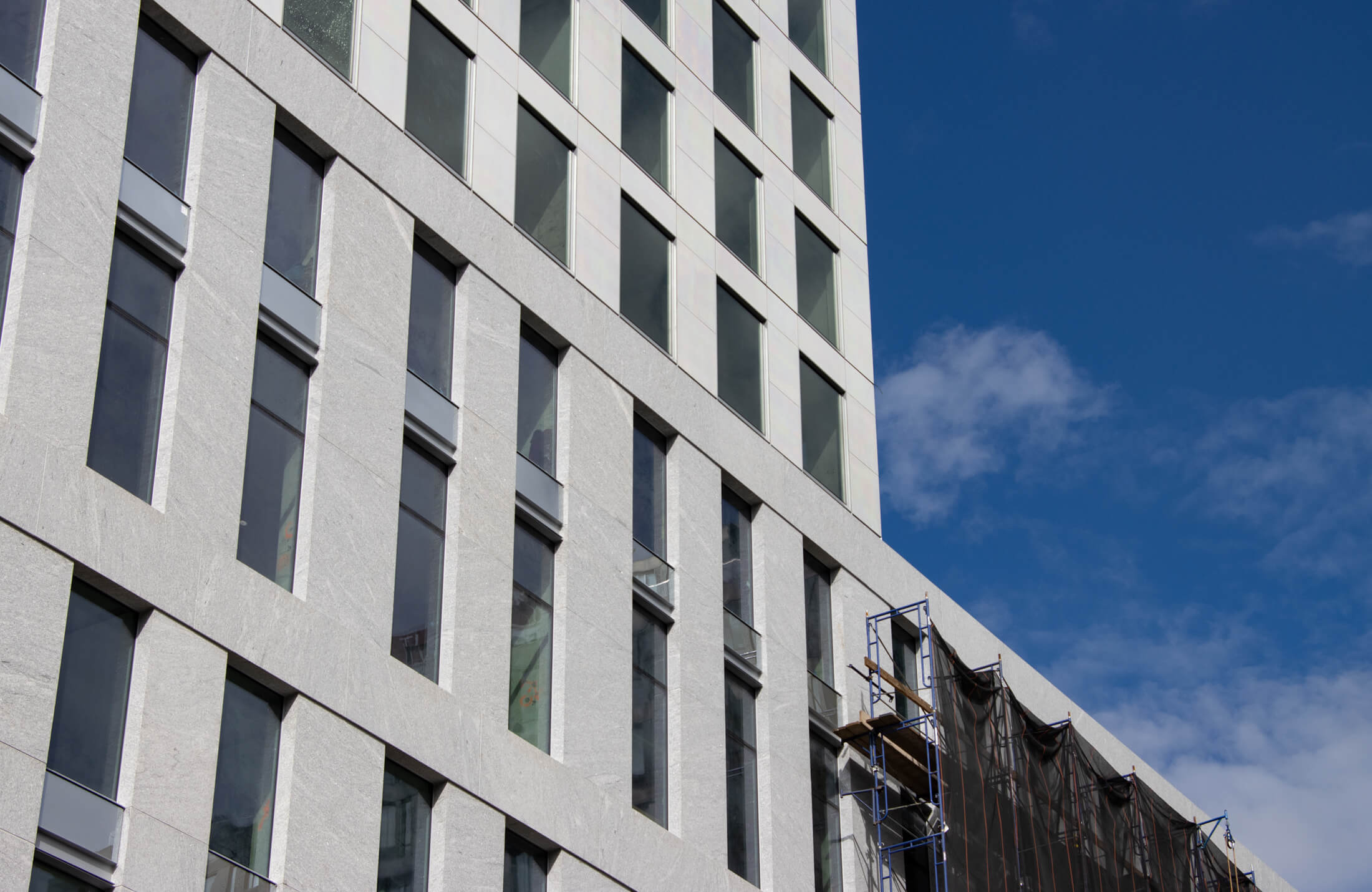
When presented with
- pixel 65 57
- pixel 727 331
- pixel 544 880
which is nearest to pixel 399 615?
pixel 544 880

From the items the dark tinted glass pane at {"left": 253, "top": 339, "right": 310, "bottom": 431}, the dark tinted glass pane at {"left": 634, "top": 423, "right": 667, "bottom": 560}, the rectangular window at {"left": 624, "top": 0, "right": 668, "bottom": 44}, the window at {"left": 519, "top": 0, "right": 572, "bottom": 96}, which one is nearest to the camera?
the dark tinted glass pane at {"left": 253, "top": 339, "right": 310, "bottom": 431}

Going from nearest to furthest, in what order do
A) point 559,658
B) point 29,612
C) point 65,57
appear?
point 29,612 < point 65,57 < point 559,658

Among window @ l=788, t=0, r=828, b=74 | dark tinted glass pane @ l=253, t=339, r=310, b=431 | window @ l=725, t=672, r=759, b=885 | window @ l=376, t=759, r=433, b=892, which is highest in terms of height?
window @ l=788, t=0, r=828, b=74

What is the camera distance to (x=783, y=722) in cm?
3294

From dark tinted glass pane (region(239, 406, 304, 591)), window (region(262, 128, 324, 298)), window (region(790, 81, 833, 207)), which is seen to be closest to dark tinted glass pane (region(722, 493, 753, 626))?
window (region(790, 81, 833, 207))

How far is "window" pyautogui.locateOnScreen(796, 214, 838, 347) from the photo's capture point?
39.2 meters

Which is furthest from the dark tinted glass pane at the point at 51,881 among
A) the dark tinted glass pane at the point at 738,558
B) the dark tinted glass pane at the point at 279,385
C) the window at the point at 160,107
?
the dark tinted glass pane at the point at 738,558

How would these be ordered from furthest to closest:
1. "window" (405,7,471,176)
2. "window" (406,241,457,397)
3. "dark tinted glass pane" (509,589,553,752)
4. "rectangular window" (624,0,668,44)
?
"rectangular window" (624,0,668,44)
"window" (405,7,471,176)
"window" (406,241,457,397)
"dark tinted glass pane" (509,589,553,752)

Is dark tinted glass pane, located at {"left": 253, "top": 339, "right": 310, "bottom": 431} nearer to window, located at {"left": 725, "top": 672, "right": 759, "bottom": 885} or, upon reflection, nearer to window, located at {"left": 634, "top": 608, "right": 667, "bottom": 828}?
window, located at {"left": 634, "top": 608, "right": 667, "bottom": 828}

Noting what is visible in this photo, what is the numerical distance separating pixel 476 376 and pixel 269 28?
19.6ft

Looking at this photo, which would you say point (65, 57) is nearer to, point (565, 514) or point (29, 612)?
point (29, 612)

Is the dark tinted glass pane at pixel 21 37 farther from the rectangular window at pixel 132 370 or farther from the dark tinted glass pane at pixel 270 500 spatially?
the dark tinted glass pane at pixel 270 500

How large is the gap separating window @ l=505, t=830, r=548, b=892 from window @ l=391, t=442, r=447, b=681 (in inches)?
106

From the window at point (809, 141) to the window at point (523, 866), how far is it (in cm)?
1865
